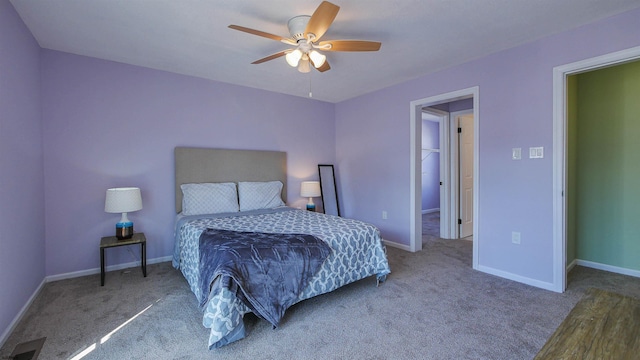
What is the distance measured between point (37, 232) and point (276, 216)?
7.44 ft

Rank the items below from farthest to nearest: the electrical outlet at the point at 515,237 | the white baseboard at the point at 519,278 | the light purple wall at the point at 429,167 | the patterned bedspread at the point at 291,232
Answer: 1. the light purple wall at the point at 429,167
2. the electrical outlet at the point at 515,237
3. the white baseboard at the point at 519,278
4. the patterned bedspread at the point at 291,232

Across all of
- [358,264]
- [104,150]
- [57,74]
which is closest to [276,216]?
[358,264]

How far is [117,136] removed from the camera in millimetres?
3344

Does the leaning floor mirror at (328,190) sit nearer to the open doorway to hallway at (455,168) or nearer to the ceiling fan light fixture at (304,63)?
the open doorway to hallway at (455,168)

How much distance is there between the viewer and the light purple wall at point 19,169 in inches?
79.4

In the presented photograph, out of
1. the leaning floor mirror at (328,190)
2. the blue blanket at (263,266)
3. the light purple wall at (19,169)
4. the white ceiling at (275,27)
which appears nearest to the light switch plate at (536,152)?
the white ceiling at (275,27)

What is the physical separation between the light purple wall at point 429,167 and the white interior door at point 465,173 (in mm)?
2286

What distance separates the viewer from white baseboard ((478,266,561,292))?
9.18 feet

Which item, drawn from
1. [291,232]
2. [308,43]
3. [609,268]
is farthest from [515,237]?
[308,43]

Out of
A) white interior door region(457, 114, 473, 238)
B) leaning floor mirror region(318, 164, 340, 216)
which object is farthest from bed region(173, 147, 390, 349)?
white interior door region(457, 114, 473, 238)

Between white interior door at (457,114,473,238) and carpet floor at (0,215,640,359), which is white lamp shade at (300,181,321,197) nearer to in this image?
carpet floor at (0,215,640,359)

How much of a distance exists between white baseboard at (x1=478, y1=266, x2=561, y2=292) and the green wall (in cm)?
74

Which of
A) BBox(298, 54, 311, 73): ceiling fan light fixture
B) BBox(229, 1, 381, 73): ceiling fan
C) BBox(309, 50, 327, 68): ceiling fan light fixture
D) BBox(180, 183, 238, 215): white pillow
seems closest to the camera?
BBox(229, 1, 381, 73): ceiling fan

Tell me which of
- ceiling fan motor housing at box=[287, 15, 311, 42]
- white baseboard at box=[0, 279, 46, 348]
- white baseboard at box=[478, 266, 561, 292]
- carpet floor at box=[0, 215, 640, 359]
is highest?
ceiling fan motor housing at box=[287, 15, 311, 42]
